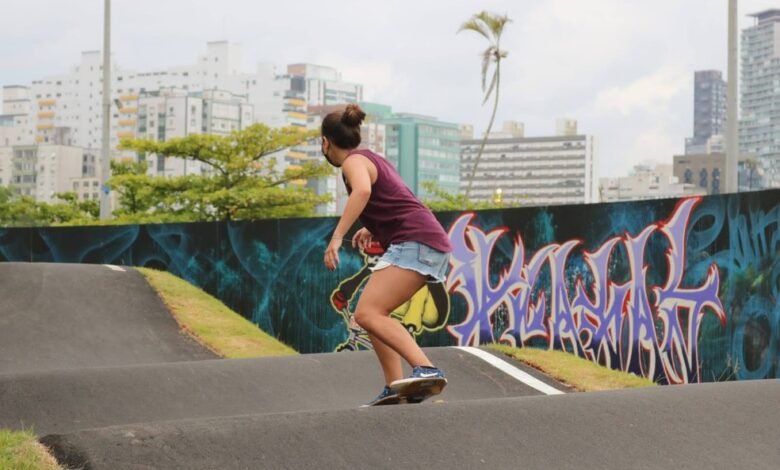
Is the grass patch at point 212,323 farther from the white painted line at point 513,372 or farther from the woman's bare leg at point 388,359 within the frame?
the woman's bare leg at point 388,359

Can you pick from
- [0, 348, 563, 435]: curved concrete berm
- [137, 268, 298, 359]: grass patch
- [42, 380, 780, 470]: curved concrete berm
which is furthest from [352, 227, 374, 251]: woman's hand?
[137, 268, 298, 359]: grass patch

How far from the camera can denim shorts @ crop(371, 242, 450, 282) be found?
749cm

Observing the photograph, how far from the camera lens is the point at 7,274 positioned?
1877 cm

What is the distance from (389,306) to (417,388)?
0.50 metres

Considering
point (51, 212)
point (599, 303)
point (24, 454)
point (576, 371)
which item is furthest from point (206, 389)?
point (51, 212)

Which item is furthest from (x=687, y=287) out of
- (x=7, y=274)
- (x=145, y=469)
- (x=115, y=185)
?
(x=115, y=185)

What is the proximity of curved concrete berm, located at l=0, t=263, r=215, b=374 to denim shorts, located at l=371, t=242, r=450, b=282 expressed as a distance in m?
7.70

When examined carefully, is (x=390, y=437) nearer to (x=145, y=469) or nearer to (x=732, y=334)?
(x=145, y=469)

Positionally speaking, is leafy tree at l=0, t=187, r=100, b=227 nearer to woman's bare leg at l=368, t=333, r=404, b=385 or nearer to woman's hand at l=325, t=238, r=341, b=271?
woman's bare leg at l=368, t=333, r=404, b=385

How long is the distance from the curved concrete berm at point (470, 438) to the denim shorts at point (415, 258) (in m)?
0.84

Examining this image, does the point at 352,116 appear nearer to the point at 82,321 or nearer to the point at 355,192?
the point at 355,192

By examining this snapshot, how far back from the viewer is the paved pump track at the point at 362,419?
6168mm

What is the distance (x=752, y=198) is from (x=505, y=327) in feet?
13.2

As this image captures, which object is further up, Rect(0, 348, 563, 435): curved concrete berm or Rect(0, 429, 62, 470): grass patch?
Rect(0, 429, 62, 470): grass patch
